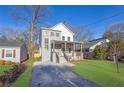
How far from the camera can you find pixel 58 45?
2327 centimetres

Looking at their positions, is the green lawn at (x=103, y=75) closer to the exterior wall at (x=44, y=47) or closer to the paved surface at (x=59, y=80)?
the paved surface at (x=59, y=80)

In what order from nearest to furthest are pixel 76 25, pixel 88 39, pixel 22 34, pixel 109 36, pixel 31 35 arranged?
1. pixel 31 35
2. pixel 109 36
3. pixel 76 25
4. pixel 22 34
5. pixel 88 39

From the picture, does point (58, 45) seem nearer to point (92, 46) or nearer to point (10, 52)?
point (10, 52)

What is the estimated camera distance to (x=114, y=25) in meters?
28.2

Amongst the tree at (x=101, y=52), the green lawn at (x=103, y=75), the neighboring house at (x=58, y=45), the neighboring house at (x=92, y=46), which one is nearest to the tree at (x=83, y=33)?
the neighboring house at (x=92, y=46)

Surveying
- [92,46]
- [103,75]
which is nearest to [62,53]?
[92,46]

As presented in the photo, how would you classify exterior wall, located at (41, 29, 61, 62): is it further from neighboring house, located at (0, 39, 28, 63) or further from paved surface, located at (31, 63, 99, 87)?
paved surface, located at (31, 63, 99, 87)

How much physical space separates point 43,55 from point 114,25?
14016 millimetres

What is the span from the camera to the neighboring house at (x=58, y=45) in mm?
20469

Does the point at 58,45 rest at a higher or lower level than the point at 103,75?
higher

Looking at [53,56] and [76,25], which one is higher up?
[76,25]

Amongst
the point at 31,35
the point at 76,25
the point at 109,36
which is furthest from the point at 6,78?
the point at 76,25

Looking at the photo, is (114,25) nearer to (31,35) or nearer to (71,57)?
(71,57)

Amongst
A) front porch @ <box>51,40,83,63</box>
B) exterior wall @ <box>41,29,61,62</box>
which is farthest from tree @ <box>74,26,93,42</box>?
exterior wall @ <box>41,29,61,62</box>
